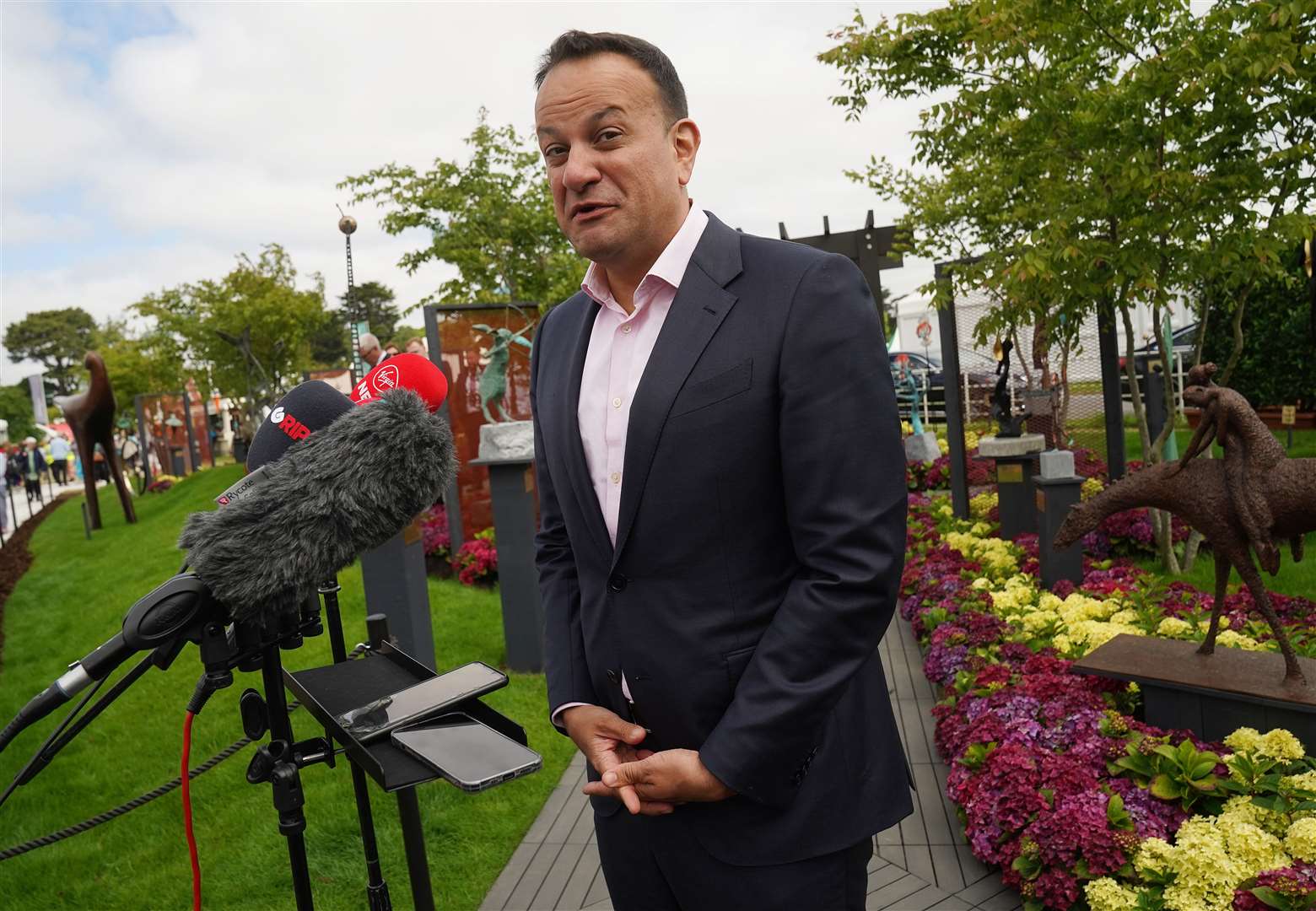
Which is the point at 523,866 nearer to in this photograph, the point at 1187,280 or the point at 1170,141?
the point at 1187,280

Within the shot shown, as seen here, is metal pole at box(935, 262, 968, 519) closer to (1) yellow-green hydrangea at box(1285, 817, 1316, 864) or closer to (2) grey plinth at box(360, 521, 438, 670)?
(2) grey plinth at box(360, 521, 438, 670)

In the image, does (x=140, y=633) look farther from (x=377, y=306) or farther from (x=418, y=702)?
(x=377, y=306)

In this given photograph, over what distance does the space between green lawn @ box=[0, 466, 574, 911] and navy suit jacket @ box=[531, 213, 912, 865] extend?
111 inches

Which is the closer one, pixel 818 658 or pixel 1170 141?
pixel 818 658

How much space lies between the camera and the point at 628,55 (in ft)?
5.41

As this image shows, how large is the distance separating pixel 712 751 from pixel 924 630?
499cm

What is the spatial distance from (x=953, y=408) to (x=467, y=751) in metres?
9.50

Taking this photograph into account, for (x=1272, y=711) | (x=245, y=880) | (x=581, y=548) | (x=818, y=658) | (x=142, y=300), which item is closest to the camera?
(x=818, y=658)

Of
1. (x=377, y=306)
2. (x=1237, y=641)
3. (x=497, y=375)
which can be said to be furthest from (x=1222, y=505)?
(x=377, y=306)

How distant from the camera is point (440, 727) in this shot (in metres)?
1.68

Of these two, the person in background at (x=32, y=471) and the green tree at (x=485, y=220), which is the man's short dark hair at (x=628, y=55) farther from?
the person in background at (x=32, y=471)

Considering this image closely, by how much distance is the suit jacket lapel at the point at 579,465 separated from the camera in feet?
5.74

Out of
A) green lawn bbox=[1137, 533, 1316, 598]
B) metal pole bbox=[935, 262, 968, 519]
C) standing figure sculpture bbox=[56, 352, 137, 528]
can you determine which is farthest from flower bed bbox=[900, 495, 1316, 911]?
standing figure sculpture bbox=[56, 352, 137, 528]

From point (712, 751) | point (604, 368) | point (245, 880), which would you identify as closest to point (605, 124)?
point (604, 368)
